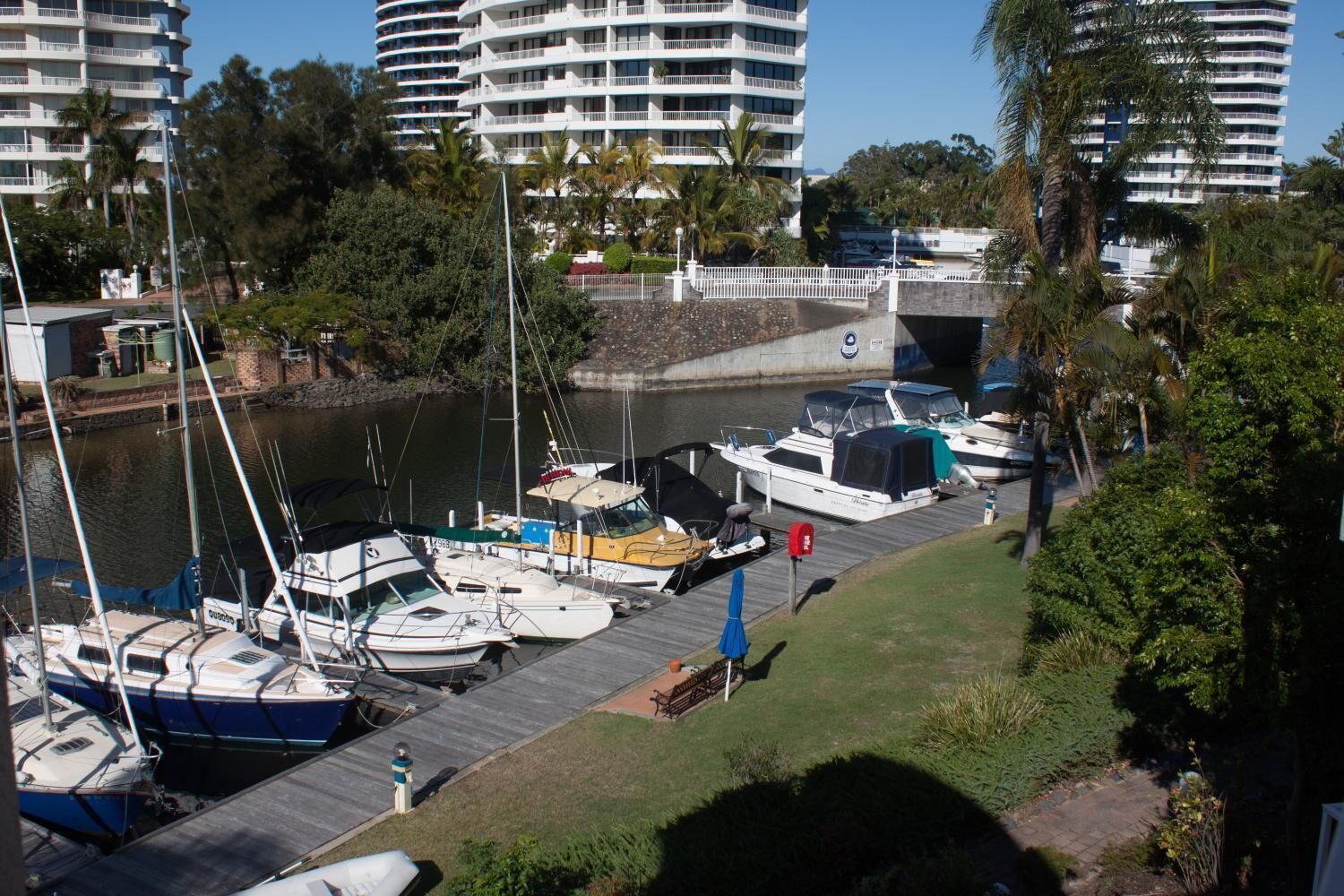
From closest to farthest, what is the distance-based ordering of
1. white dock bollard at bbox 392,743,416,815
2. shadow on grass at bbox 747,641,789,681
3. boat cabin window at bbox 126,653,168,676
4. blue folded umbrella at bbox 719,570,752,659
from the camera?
white dock bollard at bbox 392,743,416,815 → blue folded umbrella at bbox 719,570,752,659 → shadow on grass at bbox 747,641,789,681 → boat cabin window at bbox 126,653,168,676

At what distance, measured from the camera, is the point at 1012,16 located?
1911cm

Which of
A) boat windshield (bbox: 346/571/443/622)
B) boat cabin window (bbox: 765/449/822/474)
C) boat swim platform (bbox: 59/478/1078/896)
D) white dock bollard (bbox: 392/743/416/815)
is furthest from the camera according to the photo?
boat cabin window (bbox: 765/449/822/474)

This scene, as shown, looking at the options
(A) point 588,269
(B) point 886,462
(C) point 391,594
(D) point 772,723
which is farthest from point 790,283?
(D) point 772,723

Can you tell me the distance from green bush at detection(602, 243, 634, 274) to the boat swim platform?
35999 mm

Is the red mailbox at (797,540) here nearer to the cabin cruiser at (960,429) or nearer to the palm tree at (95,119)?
the cabin cruiser at (960,429)

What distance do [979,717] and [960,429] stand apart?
2160 centimetres

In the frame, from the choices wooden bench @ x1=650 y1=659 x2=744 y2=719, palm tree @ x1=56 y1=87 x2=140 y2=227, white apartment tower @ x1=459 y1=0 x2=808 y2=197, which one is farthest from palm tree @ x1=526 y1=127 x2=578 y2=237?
wooden bench @ x1=650 y1=659 x2=744 y2=719

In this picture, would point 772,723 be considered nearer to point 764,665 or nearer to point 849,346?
point 764,665

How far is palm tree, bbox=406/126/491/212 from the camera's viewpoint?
192 feet

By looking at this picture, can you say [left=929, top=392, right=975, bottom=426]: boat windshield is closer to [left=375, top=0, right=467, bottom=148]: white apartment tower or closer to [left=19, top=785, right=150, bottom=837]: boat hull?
[left=19, top=785, right=150, bottom=837]: boat hull

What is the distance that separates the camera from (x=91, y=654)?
17.5 m

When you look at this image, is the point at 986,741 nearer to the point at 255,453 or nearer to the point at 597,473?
the point at 597,473

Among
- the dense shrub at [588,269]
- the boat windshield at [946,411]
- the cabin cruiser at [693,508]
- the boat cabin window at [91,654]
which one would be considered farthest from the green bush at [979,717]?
the dense shrub at [588,269]

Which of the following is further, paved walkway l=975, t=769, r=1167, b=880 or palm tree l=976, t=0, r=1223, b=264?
palm tree l=976, t=0, r=1223, b=264
